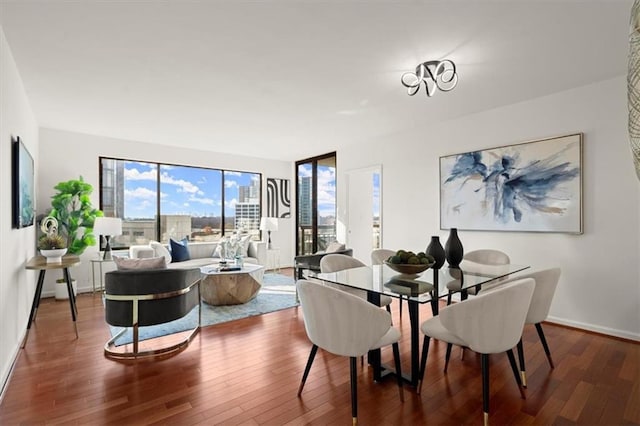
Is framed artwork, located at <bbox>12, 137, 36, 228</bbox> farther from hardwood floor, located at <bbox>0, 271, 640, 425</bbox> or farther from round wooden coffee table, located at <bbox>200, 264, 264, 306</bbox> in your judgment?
round wooden coffee table, located at <bbox>200, 264, 264, 306</bbox>

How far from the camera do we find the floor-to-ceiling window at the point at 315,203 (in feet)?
22.2

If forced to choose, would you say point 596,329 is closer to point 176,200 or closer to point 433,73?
point 433,73

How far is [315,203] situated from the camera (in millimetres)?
7141

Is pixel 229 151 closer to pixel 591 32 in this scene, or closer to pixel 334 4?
pixel 334 4

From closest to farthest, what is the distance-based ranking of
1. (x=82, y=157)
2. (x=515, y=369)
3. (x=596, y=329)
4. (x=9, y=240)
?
(x=515, y=369)
(x=9, y=240)
(x=596, y=329)
(x=82, y=157)

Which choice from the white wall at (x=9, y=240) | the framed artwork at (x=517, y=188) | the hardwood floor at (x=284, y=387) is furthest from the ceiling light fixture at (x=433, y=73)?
the white wall at (x=9, y=240)

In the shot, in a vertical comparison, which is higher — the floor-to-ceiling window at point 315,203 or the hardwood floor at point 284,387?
the floor-to-ceiling window at point 315,203

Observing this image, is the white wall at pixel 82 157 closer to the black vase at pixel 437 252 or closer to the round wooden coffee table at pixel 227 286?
the round wooden coffee table at pixel 227 286

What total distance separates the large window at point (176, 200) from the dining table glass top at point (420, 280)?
4565 millimetres

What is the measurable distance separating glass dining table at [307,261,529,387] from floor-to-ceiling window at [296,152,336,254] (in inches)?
154

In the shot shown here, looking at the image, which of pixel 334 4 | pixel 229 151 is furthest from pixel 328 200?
pixel 334 4

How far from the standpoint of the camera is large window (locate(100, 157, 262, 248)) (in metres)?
5.63

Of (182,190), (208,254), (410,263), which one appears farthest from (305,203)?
(410,263)

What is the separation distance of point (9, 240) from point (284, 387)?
252 cm
